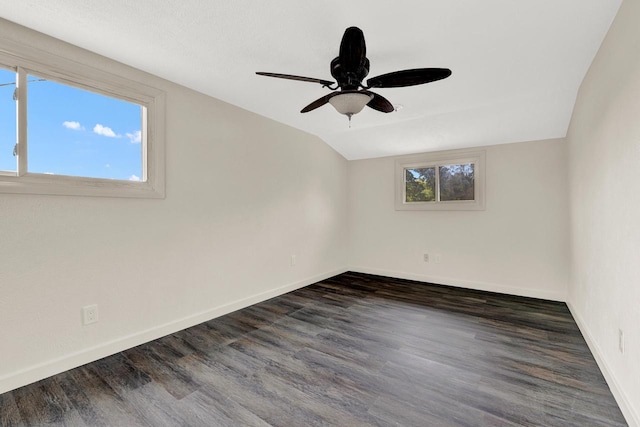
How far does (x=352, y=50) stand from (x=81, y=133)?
80.3 inches

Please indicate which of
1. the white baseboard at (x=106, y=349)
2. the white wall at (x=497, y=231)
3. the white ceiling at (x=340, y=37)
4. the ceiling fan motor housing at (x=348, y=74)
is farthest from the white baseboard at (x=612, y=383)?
the white baseboard at (x=106, y=349)

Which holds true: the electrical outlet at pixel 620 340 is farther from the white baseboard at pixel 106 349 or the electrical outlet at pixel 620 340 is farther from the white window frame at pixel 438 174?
the white baseboard at pixel 106 349

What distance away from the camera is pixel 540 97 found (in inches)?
106

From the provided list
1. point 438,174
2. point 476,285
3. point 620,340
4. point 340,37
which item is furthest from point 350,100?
point 476,285

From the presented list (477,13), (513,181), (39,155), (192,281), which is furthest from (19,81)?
(513,181)

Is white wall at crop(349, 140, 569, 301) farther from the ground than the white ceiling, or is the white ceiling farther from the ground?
the white ceiling

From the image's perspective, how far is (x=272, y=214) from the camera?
3.50m

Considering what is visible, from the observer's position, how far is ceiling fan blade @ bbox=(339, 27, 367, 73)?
58.7 inches

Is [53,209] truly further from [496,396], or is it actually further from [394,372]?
[496,396]

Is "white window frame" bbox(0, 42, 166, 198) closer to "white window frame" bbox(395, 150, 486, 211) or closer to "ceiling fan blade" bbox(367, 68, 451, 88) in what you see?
"ceiling fan blade" bbox(367, 68, 451, 88)

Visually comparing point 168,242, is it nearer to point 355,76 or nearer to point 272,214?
point 272,214

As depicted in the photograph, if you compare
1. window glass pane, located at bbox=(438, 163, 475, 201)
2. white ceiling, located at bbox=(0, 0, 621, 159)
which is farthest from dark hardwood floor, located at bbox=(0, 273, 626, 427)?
white ceiling, located at bbox=(0, 0, 621, 159)

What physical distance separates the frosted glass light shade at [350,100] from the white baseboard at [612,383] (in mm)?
2100

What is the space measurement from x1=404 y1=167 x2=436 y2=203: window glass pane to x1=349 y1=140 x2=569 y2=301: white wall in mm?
226
